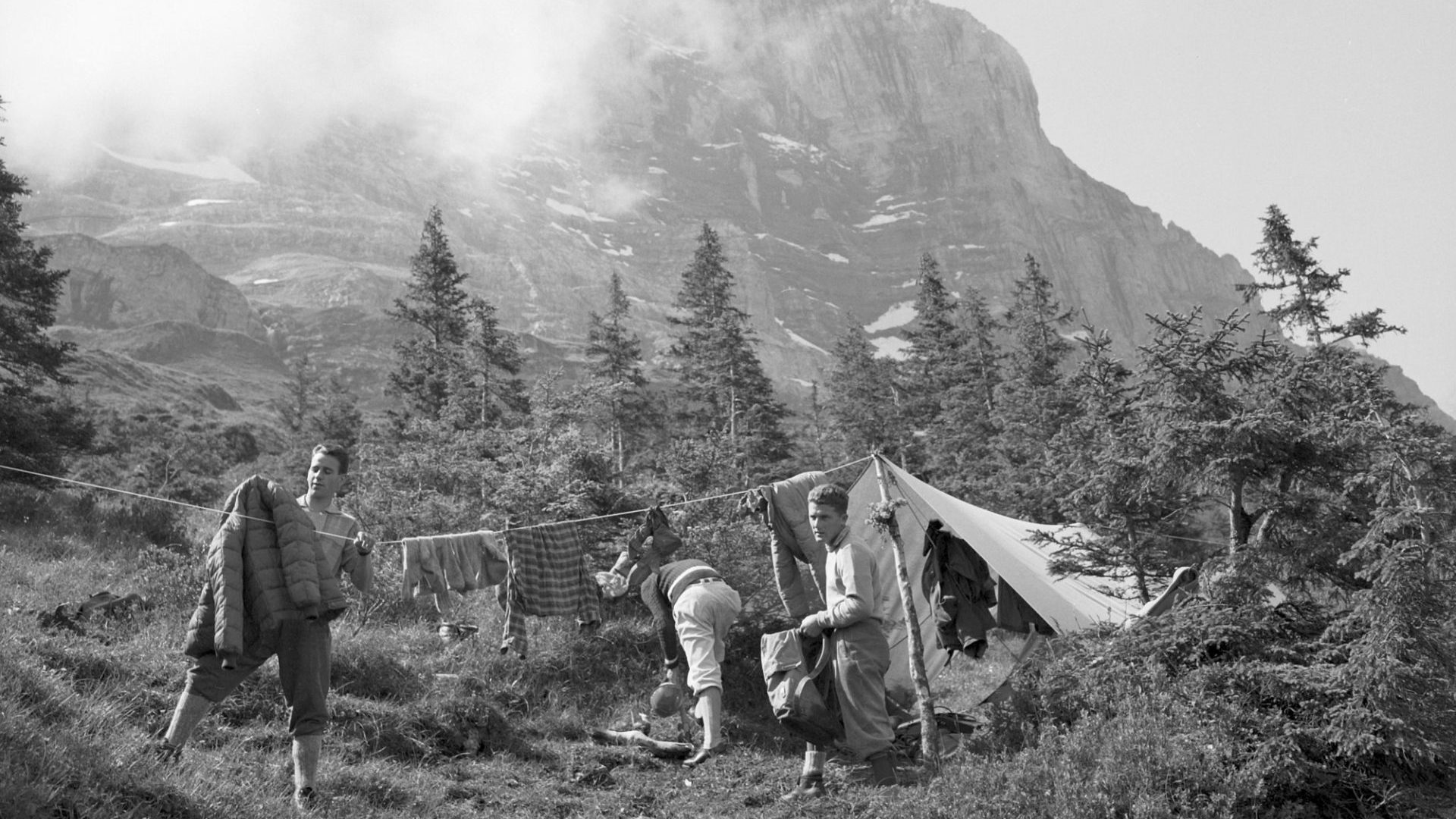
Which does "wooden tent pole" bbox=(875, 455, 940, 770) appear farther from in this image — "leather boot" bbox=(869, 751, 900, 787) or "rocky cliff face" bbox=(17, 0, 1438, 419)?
"rocky cliff face" bbox=(17, 0, 1438, 419)

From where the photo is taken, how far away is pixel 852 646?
222 inches

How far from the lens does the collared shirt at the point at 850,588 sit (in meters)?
5.57

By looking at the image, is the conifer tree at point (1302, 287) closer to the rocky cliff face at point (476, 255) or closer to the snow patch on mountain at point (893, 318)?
the rocky cliff face at point (476, 255)

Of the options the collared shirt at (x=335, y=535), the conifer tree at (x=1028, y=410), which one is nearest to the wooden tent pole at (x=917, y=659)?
the collared shirt at (x=335, y=535)

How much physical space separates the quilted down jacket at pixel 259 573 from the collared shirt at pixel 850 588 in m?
2.72

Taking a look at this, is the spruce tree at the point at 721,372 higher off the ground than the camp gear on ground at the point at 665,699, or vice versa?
the spruce tree at the point at 721,372

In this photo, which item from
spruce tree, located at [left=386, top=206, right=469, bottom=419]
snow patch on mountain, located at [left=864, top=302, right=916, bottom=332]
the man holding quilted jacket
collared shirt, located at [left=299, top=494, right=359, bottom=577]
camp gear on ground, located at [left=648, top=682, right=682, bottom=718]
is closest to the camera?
the man holding quilted jacket

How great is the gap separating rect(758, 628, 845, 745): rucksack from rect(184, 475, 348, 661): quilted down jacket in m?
2.51

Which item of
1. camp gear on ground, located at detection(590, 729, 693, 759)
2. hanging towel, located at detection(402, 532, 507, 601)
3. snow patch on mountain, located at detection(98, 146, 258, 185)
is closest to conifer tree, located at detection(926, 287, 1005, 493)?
hanging towel, located at detection(402, 532, 507, 601)

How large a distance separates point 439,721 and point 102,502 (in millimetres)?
10074

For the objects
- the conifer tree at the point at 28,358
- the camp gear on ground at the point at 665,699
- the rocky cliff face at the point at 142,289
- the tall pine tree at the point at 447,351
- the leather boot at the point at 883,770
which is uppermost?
the rocky cliff face at the point at 142,289

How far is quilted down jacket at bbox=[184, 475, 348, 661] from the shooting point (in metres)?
4.70

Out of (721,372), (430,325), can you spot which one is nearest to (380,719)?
(721,372)

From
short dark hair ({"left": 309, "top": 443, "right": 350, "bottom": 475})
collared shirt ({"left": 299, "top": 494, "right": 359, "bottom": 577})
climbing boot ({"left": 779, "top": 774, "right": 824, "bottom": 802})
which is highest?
short dark hair ({"left": 309, "top": 443, "right": 350, "bottom": 475})
